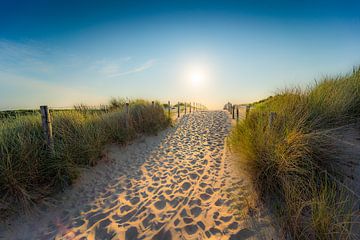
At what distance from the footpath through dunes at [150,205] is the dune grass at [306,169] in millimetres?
442

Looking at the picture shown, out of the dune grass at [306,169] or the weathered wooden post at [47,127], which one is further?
the weathered wooden post at [47,127]

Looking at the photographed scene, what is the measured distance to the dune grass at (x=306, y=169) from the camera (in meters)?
2.21

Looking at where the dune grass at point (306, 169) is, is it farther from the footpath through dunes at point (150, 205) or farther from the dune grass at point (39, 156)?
the dune grass at point (39, 156)

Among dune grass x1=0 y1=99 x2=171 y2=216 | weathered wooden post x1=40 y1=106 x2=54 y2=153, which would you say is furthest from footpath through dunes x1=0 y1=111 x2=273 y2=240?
weathered wooden post x1=40 y1=106 x2=54 y2=153

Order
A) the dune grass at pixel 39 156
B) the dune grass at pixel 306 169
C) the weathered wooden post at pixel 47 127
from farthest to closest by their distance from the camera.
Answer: the weathered wooden post at pixel 47 127 → the dune grass at pixel 39 156 → the dune grass at pixel 306 169

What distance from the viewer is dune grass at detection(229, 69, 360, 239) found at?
2209 mm

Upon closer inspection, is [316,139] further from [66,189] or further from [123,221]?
[66,189]

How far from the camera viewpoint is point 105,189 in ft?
14.3

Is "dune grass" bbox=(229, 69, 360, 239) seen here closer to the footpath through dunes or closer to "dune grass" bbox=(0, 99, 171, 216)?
the footpath through dunes

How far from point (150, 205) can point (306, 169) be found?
3.05 meters

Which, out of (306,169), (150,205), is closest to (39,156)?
(150,205)

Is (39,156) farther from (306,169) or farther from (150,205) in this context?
(306,169)

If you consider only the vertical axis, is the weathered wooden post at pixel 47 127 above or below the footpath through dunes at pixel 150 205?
above

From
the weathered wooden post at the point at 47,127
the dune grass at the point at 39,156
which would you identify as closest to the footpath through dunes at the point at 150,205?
the dune grass at the point at 39,156
